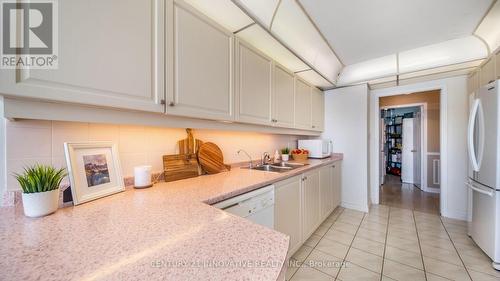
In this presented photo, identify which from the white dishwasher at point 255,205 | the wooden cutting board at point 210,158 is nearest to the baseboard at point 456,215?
the white dishwasher at point 255,205

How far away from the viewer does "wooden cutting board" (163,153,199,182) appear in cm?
139

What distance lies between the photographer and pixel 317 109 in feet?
10.5

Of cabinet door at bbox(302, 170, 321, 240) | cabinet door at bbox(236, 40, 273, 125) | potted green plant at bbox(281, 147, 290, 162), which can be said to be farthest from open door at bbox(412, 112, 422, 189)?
cabinet door at bbox(236, 40, 273, 125)

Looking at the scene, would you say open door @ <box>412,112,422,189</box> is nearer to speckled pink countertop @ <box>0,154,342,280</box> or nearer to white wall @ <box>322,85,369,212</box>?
white wall @ <box>322,85,369,212</box>

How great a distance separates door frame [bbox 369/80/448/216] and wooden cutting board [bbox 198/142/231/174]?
3016 mm

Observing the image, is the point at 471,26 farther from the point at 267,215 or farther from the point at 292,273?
the point at 292,273

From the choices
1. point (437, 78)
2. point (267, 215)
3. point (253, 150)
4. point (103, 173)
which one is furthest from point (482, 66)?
point (103, 173)

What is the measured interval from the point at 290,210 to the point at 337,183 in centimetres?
172

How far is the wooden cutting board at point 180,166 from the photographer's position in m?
1.39

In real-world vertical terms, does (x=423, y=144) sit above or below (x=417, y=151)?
above

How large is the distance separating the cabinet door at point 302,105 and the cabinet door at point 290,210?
39.3 inches

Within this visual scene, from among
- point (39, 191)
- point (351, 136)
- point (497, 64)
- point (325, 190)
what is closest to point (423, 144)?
point (351, 136)

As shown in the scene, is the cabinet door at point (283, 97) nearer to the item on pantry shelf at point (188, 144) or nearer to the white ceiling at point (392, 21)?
the white ceiling at point (392, 21)

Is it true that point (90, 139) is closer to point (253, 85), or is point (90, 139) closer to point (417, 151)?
point (253, 85)
